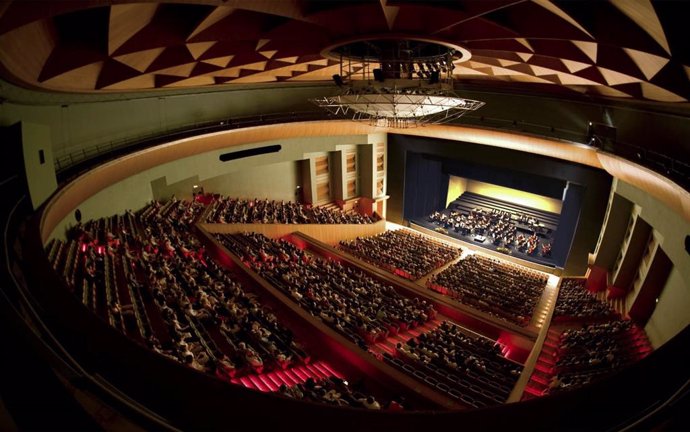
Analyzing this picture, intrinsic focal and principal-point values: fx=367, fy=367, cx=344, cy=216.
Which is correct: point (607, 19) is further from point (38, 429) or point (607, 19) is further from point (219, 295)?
point (219, 295)

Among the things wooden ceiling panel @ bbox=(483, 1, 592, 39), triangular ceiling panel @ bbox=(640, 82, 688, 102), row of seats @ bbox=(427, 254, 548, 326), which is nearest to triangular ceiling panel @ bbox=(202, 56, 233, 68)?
wooden ceiling panel @ bbox=(483, 1, 592, 39)

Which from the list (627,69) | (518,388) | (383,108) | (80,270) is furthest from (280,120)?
(518,388)

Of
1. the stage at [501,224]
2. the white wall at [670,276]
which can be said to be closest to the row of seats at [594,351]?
the white wall at [670,276]

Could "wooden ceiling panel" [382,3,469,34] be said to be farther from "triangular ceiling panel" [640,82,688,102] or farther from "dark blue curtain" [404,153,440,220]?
"dark blue curtain" [404,153,440,220]

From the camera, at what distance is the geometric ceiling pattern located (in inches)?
202

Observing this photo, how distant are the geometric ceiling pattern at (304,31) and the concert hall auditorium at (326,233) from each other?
48 mm

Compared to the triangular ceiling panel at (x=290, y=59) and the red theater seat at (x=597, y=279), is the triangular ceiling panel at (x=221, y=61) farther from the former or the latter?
the red theater seat at (x=597, y=279)

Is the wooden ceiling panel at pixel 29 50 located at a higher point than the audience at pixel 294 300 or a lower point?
higher

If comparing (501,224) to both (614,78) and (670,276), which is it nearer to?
(670,276)

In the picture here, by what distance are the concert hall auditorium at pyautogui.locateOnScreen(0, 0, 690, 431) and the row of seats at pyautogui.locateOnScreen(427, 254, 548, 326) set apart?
0.40 ft

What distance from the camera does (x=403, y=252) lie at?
1611 cm

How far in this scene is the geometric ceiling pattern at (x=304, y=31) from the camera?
513 centimetres

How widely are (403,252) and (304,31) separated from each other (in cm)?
1072

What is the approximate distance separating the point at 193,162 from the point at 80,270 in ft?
28.7
